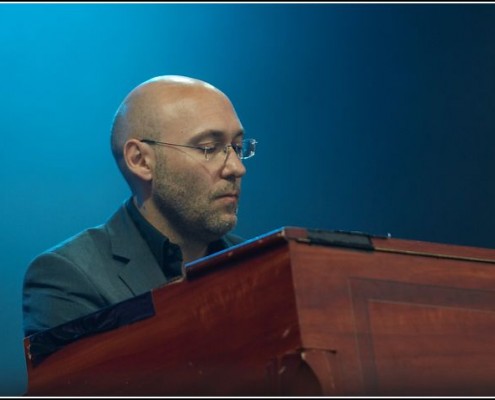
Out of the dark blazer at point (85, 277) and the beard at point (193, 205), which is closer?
the dark blazer at point (85, 277)

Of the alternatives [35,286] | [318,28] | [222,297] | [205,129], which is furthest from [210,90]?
[222,297]

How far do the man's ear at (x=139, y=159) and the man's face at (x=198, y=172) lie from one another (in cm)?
2

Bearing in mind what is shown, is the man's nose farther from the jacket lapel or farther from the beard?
the jacket lapel

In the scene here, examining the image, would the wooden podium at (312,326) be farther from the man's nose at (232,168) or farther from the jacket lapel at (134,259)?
the man's nose at (232,168)

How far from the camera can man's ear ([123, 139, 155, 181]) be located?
8.96ft

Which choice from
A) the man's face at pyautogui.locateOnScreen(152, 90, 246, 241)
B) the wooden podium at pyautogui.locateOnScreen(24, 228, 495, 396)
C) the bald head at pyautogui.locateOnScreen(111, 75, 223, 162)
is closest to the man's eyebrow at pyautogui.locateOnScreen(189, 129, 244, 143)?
the man's face at pyautogui.locateOnScreen(152, 90, 246, 241)

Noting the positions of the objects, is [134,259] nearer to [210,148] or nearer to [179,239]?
[179,239]

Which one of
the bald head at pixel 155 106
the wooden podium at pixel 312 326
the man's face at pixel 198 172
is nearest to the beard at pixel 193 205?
the man's face at pixel 198 172

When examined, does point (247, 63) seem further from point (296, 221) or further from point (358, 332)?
point (358, 332)

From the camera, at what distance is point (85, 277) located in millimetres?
2352

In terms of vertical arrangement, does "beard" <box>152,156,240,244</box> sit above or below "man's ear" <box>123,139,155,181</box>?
below

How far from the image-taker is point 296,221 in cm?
347

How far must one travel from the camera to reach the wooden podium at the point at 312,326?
151 centimetres

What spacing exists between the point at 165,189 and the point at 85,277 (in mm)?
431
